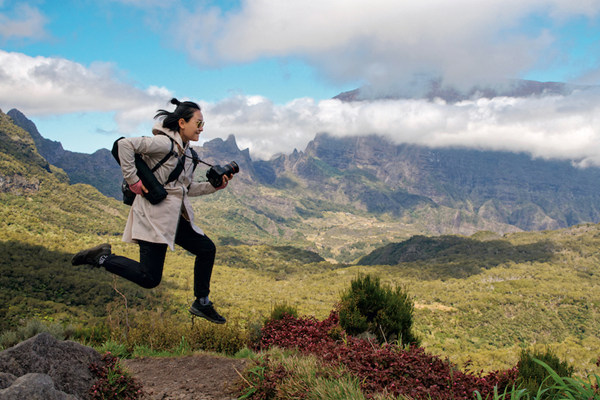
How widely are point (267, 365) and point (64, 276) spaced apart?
73.0 m

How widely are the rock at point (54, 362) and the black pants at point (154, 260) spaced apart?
0.95 meters

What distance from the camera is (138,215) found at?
15.5ft

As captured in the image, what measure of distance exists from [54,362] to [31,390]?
3.81ft

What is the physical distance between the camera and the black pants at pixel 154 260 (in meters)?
4.68

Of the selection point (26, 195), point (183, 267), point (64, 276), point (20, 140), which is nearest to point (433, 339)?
point (64, 276)

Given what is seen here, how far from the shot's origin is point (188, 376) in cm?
563

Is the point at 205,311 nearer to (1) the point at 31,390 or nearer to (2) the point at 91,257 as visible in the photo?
(2) the point at 91,257

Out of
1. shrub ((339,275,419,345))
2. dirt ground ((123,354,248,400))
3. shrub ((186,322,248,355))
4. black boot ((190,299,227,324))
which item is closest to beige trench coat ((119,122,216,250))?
black boot ((190,299,227,324))

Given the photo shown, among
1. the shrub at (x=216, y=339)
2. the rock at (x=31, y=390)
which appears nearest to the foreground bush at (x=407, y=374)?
the rock at (x=31, y=390)

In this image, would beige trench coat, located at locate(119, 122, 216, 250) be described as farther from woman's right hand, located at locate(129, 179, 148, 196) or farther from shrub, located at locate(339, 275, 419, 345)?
shrub, located at locate(339, 275, 419, 345)

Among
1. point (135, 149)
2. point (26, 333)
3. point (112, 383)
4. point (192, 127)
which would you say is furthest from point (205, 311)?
point (26, 333)

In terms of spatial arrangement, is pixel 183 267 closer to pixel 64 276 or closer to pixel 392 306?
pixel 64 276

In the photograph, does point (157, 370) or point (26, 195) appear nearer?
point (157, 370)

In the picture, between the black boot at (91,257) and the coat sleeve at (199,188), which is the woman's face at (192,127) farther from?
the black boot at (91,257)
